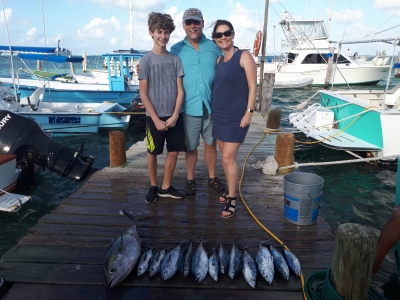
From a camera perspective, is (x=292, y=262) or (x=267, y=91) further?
(x=267, y=91)

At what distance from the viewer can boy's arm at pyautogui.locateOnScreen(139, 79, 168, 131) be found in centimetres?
321

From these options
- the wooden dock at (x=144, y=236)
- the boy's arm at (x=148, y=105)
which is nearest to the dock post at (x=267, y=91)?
the wooden dock at (x=144, y=236)

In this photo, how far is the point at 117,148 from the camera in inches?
196

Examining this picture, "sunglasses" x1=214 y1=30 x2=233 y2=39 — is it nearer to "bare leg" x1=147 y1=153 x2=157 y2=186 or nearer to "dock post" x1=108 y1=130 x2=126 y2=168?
"bare leg" x1=147 y1=153 x2=157 y2=186

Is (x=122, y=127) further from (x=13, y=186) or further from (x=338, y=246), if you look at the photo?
(x=338, y=246)

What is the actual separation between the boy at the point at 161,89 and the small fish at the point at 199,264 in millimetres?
1237

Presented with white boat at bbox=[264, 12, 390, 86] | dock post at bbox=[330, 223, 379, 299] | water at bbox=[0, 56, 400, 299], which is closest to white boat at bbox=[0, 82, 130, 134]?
water at bbox=[0, 56, 400, 299]

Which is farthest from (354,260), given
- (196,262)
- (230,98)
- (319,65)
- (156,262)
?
(319,65)

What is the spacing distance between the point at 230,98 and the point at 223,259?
1546mm

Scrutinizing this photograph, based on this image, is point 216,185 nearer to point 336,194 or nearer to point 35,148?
point 35,148

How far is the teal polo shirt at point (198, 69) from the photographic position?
3289 mm

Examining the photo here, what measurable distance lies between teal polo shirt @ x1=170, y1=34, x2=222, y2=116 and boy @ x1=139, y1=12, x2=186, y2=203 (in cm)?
10

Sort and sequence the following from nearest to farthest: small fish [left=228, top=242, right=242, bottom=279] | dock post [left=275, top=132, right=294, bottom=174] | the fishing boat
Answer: small fish [left=228, top=242, right=242, bottom=279], dock post [left=275, top=132, right=294, bottom=174], the fishing boat

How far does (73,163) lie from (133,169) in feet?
4.36
